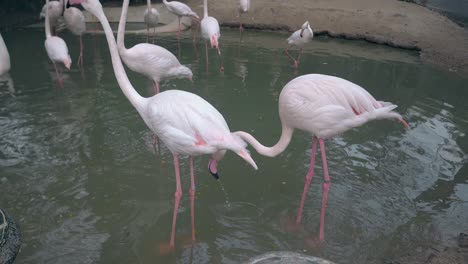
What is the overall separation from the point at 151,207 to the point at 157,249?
0.60m

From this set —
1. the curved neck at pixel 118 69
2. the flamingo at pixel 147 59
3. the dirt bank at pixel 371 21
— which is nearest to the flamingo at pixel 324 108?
the curved neck at pixel 118 69

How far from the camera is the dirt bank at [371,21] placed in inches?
364

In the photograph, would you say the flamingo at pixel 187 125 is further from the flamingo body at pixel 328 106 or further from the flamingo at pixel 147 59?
the flamingo at pixel 147 59

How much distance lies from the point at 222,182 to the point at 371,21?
8.10 m

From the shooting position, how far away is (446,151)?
5.04 m

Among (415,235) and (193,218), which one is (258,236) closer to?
(193,218)

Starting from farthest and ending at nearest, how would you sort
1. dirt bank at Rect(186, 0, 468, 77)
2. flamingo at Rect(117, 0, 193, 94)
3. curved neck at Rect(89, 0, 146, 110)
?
dirt bank at Rect(186, 0, 468, 77) < flamingo at Rect(117, 0, 193, 94) < curved neck at Rect(89, 0, 146, 110)

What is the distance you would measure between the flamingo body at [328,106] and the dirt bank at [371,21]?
5.63 meters

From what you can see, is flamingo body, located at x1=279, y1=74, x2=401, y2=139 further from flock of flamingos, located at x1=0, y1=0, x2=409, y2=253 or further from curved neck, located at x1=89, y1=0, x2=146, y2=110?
curved neck, located at x1=89, y1=0, x2=146, y2=110

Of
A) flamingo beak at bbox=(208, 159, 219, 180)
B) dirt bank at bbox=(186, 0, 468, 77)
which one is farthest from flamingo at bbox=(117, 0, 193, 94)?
dirt bank at bbox=(186, 0, 468, 77)

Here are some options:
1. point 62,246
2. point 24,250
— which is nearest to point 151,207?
point 62,246

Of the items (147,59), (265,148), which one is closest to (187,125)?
(265,148)

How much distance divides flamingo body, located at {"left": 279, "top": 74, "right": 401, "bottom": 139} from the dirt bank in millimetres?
5631

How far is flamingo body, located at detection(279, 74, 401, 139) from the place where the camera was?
139 inches
